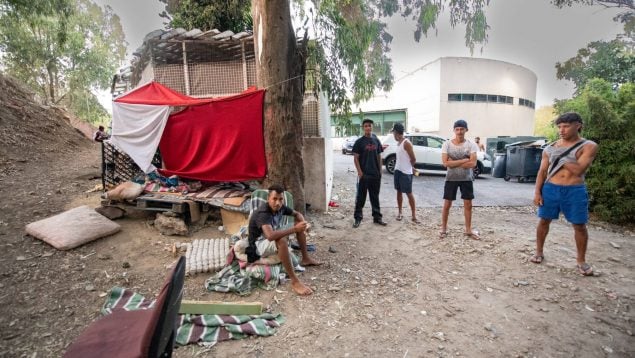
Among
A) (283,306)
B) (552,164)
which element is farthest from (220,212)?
(552,164)

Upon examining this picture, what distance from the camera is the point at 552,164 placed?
347 centimetres

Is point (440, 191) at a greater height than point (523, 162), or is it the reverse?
point (523, 162)

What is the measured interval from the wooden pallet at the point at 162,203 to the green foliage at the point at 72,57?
12934 mm

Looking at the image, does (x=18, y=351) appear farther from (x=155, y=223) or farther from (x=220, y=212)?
Answer: (x=220, y=212)

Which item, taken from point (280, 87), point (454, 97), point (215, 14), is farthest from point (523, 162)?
point (215, 14)

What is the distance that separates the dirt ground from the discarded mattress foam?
0.10 m

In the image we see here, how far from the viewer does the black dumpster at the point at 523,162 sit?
33.2ft

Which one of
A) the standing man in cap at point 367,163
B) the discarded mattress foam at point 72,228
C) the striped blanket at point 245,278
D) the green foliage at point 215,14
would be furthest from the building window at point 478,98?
the discarded mattress foam at point 72,228

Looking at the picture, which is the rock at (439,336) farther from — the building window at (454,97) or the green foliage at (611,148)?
the building window at (454,97)

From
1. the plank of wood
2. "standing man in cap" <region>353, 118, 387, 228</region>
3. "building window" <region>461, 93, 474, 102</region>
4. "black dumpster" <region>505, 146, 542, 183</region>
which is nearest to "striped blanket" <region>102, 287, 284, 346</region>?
the plank of wood

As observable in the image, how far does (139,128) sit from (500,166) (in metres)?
Result: 11.0

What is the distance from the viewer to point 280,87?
447cm

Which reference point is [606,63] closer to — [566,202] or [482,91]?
[482,91]

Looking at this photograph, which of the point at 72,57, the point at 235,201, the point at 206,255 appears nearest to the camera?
the point at 206,255
